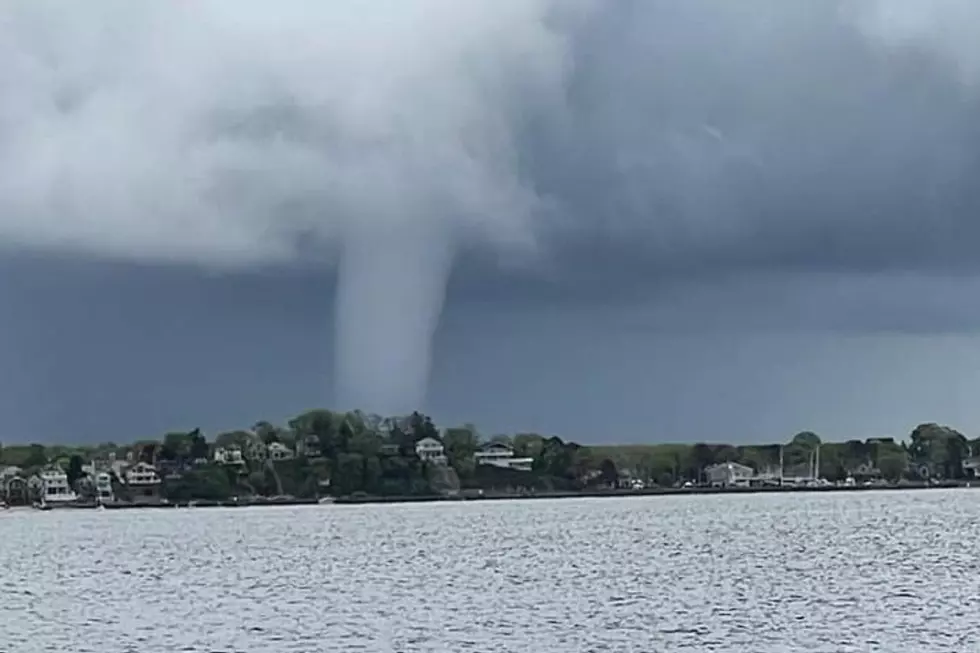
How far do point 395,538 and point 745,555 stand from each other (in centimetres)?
4649

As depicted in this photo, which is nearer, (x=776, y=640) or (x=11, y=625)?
(x=776, y=640)

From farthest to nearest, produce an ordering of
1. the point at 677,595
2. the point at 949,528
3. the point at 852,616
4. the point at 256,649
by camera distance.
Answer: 1. the point at 949,528
2. the point at 677,595
3. the point at 852,616
4. the point at 256,649

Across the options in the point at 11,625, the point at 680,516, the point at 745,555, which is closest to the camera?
the point at 11,625

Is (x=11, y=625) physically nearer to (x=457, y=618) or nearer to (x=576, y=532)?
(x=457, y=618)

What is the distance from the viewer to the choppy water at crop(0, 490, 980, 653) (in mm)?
56469

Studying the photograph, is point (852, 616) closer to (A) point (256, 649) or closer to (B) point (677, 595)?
(B) point (677, 595)

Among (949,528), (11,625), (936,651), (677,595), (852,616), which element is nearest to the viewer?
(936,651)

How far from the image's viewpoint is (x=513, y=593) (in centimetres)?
7444

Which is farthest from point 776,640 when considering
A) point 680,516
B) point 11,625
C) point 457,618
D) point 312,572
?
point 680,516

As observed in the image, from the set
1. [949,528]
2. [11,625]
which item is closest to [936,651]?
[11,625]

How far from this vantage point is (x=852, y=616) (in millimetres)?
61094

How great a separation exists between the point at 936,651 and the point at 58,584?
170 ft

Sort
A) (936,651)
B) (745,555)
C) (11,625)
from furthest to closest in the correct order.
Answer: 1. (745,555)
2. (11,625)
3. (936,651)

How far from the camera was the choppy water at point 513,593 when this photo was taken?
56.5 metres
